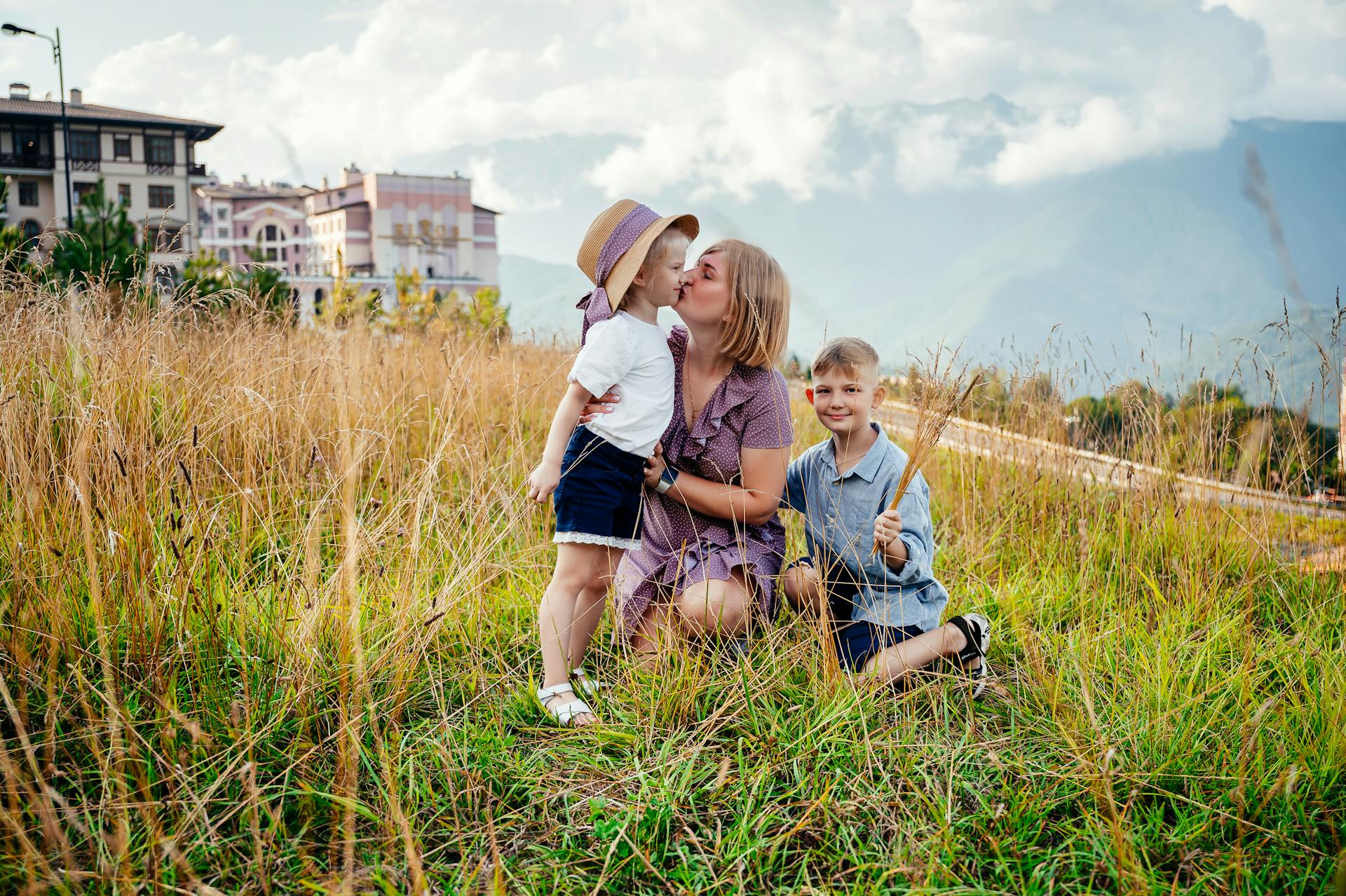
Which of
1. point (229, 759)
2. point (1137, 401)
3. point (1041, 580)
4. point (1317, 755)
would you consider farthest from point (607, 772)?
point (1137, 401)

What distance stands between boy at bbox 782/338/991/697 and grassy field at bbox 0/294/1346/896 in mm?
117

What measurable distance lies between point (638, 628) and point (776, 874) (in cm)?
90

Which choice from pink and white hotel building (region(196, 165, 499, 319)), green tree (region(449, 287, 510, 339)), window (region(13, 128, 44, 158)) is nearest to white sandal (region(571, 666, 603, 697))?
green tree (region(449, 287, 510, 339))

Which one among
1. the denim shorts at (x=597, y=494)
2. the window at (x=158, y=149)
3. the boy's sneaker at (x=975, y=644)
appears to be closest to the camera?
the denim shorts at (x=597, y=494)

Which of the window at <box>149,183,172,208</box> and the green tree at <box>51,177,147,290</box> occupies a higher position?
the window at <box>149,183,172,208</box>

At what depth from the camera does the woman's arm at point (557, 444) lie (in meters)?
1.96

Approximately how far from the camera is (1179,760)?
1682 millimetres

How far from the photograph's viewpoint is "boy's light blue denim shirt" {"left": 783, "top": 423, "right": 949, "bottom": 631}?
214 centimetres

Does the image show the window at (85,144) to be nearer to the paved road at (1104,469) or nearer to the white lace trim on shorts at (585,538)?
the paved road at (1104,469)

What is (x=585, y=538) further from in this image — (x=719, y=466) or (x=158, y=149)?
(x=158, y=149)

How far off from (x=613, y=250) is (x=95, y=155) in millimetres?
43378

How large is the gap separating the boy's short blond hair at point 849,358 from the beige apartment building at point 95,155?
37.8m

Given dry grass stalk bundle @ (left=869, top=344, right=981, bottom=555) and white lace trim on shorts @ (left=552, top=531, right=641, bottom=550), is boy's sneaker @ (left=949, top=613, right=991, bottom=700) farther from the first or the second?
white lace trim on shorts @ (left=552, top=531, right=641, bottom=550)

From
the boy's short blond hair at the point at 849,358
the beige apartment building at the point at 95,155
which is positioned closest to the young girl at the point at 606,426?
the boy's short blond hair at the point at 849,358
